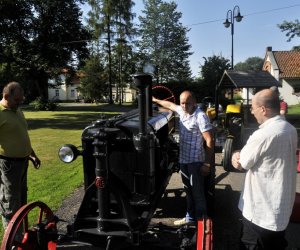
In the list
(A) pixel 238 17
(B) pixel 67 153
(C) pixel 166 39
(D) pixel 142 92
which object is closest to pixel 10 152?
(B) pixel 67 153

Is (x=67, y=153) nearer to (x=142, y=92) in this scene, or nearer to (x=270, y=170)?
(x=142, y=92)

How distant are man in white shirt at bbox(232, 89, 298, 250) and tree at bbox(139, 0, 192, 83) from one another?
60.2 metres

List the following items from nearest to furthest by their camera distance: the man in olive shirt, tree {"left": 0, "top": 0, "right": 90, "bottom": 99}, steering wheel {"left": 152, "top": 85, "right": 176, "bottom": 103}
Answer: the man in olive shirt → steering wheel {"left": 152, "top": 85, "right": 176, "bottom": 103} → tree {"left": 0, "top": 0, "right": 90, "bottom": 99}

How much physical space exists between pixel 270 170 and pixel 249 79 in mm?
8956

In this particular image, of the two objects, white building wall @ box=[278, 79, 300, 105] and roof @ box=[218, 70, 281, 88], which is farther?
white building wall @ box=[278, 79, 300, 105]

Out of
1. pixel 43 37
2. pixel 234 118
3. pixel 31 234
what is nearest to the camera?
pixel 31 234

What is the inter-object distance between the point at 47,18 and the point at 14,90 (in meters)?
26.4

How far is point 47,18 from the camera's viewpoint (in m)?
29.2

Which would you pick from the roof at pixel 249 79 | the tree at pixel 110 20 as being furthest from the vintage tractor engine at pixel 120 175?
the tree at pixel 110 20

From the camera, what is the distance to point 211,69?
112 ft

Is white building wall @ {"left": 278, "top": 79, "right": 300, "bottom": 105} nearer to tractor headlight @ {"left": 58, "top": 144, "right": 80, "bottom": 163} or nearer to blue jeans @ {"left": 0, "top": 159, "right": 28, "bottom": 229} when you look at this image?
blue jeans @ {"left": 0, "top": 159, "right": 28, "bottom": 229}

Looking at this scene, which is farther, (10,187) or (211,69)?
(211,69)

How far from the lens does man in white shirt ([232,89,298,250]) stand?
3.08m

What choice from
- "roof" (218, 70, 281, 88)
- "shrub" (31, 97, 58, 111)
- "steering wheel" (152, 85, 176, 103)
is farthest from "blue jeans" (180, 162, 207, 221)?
"shrub" (31, 97, 58, 111)
